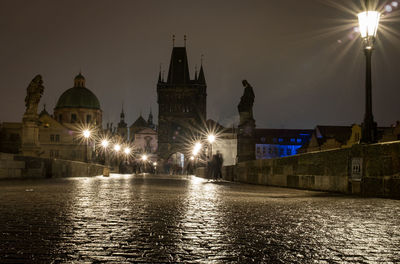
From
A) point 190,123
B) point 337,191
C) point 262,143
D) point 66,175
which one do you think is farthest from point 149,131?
point 337,191

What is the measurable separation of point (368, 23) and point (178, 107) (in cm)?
10827

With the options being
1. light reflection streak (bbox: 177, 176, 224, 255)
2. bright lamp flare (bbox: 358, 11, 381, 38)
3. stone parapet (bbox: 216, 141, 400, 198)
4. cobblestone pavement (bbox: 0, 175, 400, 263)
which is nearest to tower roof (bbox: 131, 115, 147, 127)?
stone parapet (bbox: 216, 141, 400, 198)

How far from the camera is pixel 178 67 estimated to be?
394 ft

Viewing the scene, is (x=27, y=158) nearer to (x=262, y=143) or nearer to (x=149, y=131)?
(x=262, y=143)

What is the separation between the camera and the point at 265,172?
1502cm

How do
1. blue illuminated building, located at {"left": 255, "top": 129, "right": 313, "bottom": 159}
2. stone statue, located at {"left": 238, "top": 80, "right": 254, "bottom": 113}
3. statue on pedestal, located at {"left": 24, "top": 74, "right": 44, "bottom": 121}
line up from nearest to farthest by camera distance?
stone statue, located at {"left": 238, "top": 80, "right": 254, "bottom": 113}
statue on pedestal, located at {"left": 24, "top": 74, "right": 44, "bottom": 121}
blue illuminated building, located at {"left": 255, "top": 129, "right": 313, "bottom": 159}

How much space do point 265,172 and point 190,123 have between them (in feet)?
336

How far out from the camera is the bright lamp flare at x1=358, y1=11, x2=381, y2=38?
995cm

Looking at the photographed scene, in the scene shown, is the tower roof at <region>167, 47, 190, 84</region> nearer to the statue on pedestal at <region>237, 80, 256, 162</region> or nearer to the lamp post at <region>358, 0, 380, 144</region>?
the statue on pedestal at <region>237, 80, 256, 162</region>

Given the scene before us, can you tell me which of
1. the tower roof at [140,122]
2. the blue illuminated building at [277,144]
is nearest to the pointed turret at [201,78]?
the blue illuminated building at [277,144]

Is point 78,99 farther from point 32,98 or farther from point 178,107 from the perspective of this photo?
point 32,98

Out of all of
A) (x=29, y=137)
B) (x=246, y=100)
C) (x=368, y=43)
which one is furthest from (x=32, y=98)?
(x=368, y=43)

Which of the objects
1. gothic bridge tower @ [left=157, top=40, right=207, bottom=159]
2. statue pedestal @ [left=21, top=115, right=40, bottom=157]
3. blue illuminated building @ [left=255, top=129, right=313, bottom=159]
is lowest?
statue pedestal @ [left=21, top=115, right=40, bottom=157]

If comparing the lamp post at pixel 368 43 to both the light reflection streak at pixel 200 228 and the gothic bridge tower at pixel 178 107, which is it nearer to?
the light reflection streak at pixel 200 228
